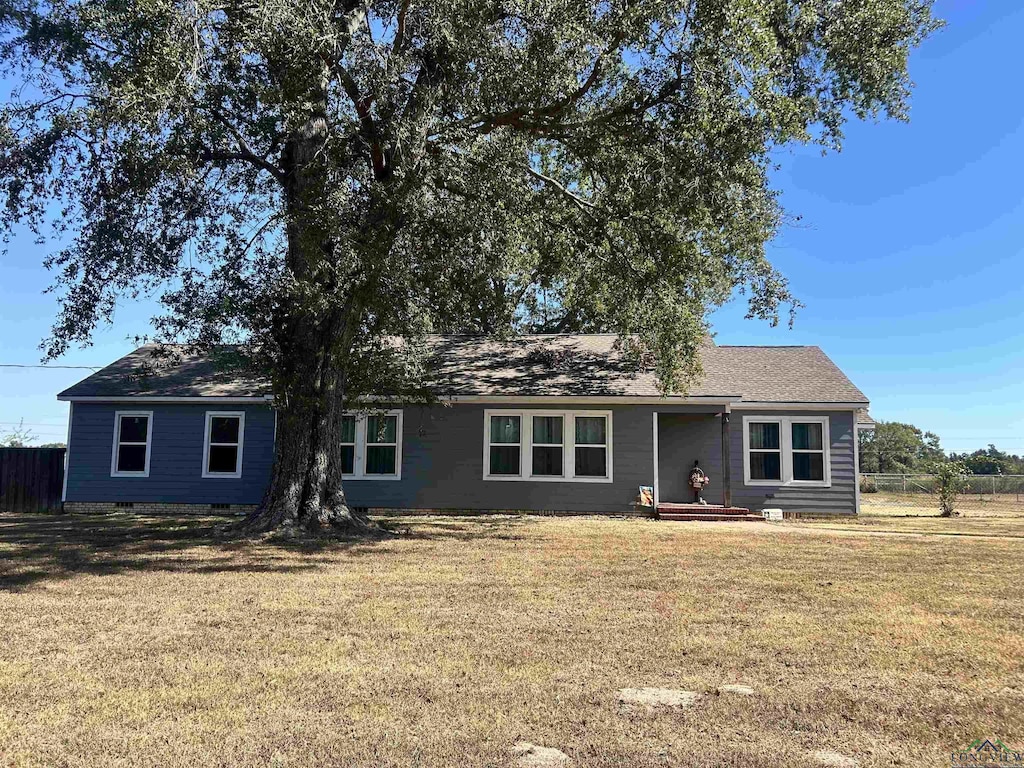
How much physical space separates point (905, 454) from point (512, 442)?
53.2m

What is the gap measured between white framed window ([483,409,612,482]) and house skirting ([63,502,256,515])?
19.0ft

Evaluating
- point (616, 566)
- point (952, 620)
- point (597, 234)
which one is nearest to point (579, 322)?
point (597, 234)

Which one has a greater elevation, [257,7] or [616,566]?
[257,7]

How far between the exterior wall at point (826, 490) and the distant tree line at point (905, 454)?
124 ft

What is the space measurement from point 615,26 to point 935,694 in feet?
28.4

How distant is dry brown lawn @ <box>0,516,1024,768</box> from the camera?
3688 millimetres

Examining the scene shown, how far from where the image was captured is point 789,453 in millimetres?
17578

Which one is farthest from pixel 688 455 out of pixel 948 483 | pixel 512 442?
pixel 948 483

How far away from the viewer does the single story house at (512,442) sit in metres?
17.0

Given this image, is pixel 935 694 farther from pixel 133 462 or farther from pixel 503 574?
pixel 133 462

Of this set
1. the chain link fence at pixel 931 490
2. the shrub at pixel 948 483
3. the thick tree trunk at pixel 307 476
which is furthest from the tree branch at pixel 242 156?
the chain link fence at pixel 931 490

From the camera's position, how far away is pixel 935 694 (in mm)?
4383

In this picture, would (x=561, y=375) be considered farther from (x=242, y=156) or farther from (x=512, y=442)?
(x=242, y=156)

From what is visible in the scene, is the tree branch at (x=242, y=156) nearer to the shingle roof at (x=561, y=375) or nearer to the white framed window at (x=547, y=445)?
the shingle roof at (x=561, y=375)
